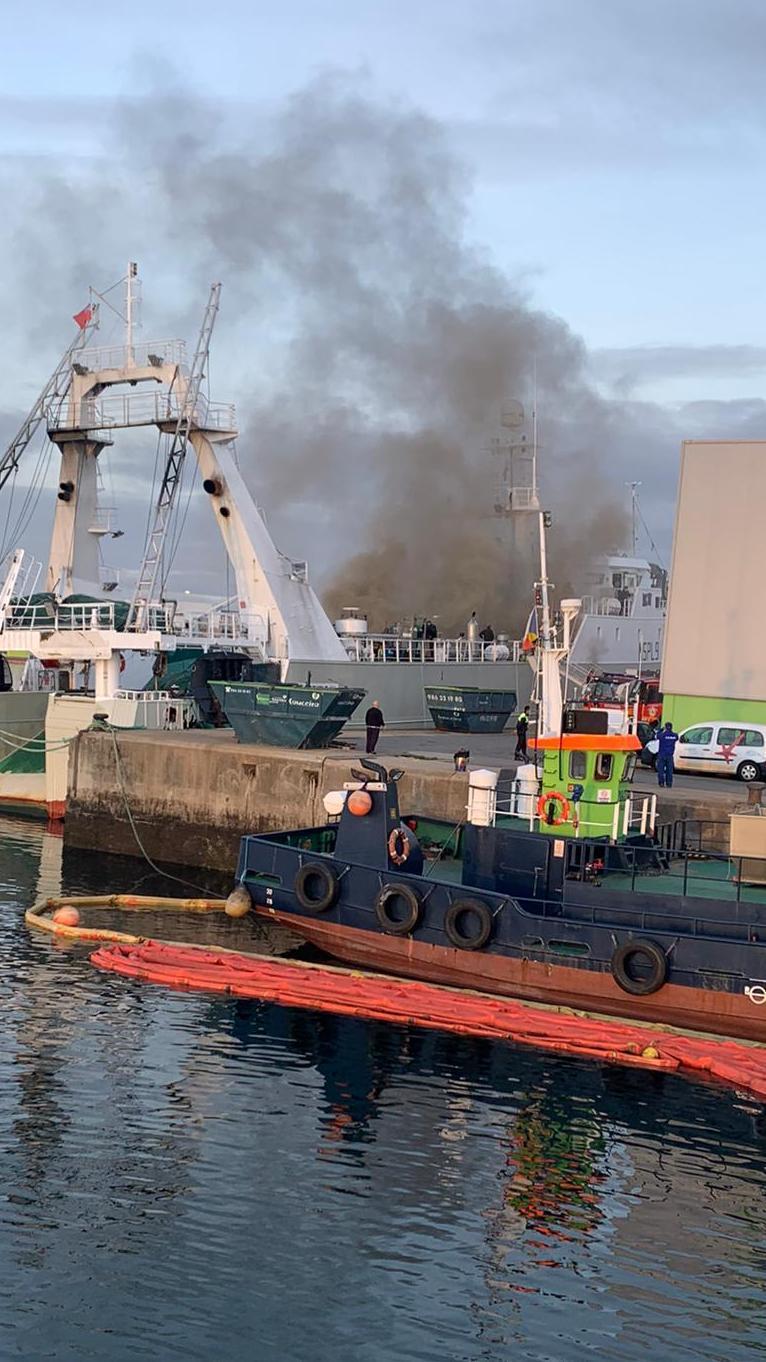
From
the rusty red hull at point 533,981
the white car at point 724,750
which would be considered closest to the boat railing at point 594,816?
the rusty red hull at point 533,981

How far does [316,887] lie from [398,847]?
1.44 m

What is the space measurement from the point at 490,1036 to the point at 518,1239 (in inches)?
216

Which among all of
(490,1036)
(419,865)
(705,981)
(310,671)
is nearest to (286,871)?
(419,865)

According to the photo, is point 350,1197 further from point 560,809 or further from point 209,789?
point 209,789

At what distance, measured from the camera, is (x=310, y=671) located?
3953cm

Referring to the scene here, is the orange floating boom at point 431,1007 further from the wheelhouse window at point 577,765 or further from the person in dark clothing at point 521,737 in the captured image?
the person in dark clothing at point 521,737

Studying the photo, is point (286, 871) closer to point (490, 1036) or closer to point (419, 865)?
point (419, 865)

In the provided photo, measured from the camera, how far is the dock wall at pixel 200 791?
27188 mm

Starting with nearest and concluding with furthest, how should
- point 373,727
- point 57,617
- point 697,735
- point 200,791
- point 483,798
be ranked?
point 483,798 < point 200,791 < point 697,735 < point 373,727 < point 57,617

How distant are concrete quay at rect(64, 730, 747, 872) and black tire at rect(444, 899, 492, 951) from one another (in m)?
7.13

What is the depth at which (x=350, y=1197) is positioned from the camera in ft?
39.5

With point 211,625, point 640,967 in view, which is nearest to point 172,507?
point 211,625

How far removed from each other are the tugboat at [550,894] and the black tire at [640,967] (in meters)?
0.02

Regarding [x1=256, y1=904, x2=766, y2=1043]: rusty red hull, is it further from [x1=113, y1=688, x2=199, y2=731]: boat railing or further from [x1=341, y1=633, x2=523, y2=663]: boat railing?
[x1=341, y1=633, x2=523, y2=663]: boat railing
